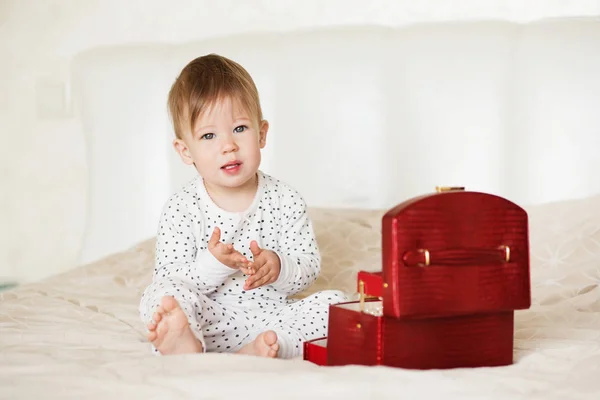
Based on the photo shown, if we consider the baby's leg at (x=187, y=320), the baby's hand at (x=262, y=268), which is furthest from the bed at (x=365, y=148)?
the baby's hand at (x=262, y=268)

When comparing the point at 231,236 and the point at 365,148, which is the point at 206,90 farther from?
the point at 365,148

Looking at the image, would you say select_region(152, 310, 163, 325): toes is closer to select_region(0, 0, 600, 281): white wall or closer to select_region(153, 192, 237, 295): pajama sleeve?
select_region(153, 192, 237, 295): pajama sleeve

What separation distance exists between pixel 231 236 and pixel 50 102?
4.23ft

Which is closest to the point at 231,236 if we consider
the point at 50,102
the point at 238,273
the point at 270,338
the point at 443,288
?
the point at 238,273

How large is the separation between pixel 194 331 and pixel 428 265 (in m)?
0.39

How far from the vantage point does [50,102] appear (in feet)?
8.45

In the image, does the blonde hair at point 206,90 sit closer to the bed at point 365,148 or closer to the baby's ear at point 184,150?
the baby's ear at point 184,150

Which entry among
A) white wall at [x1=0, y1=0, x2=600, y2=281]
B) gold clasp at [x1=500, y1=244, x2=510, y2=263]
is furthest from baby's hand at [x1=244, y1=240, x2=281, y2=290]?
white wall at [x1=0, y1=0, x2=600, y2=281]

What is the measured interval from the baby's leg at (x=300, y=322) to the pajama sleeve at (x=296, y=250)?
0.05 metres

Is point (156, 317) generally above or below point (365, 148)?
below

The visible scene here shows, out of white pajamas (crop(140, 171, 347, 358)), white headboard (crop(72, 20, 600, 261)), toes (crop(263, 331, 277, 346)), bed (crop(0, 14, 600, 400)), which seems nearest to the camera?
toes (crop(263, 331, 277, 346))

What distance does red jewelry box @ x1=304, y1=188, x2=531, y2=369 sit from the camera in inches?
40.4

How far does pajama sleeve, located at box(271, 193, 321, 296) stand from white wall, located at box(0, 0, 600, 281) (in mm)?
1081

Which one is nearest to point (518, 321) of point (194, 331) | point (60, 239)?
point (194, 331)
